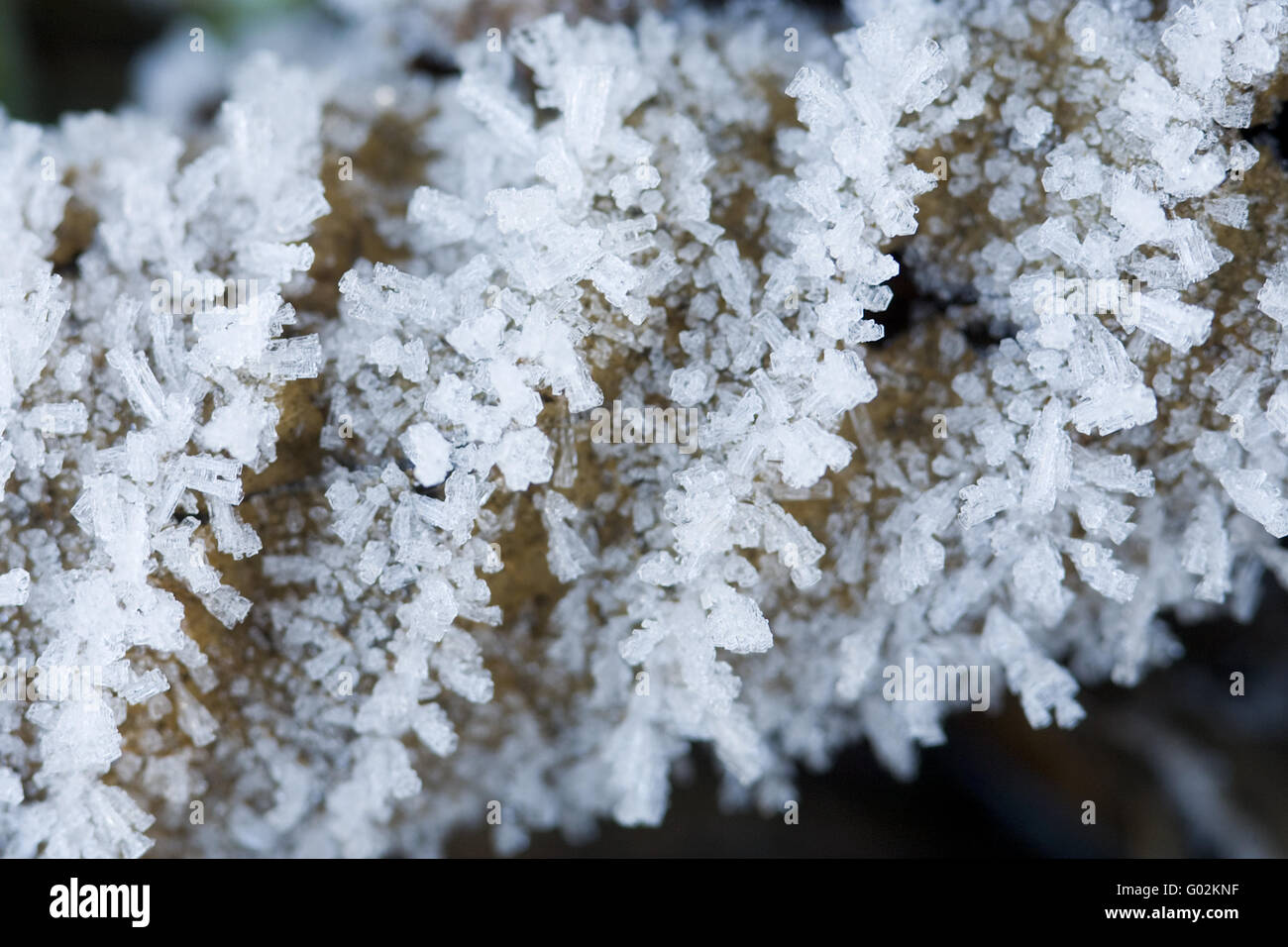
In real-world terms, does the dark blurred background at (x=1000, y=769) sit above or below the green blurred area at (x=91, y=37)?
Answer: below

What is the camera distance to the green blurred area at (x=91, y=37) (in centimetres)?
82

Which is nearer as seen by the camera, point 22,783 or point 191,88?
point 22,783

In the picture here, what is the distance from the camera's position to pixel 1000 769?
0.84m

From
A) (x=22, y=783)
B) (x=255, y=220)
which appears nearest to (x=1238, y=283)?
(x=255, y=220)

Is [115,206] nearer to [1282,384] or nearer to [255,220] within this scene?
[255,220]

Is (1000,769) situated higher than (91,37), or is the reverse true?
(91,37)

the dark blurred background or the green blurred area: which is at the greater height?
the green blurred area

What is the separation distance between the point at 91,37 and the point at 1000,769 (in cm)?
89

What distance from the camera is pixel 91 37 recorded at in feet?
2.74

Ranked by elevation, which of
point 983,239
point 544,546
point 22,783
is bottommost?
point 22,783

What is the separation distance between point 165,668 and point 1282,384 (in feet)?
1.74

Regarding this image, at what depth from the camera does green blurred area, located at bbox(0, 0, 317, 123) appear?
2.68 feet

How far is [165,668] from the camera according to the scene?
51 cm

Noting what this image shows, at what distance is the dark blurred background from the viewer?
0.80 metres
